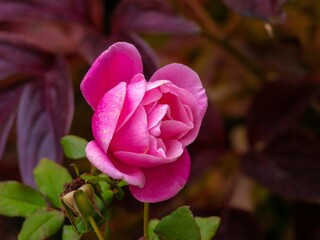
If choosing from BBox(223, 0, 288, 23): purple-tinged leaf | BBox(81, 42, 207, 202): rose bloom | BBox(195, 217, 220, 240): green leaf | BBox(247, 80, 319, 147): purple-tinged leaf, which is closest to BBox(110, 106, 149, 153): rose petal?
BBox(81, 42, 207, 202): rose bloom

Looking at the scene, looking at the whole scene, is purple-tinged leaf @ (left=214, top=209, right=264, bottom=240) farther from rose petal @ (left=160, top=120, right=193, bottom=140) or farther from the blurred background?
rose petal @ (left=160, top=120, right=193, bottom=140)

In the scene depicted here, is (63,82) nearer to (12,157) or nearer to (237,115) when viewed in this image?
(12,157)

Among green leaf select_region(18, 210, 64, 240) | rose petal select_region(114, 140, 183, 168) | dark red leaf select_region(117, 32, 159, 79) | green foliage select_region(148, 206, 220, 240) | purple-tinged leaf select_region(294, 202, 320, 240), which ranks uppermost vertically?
rose petal select_region(114, 140, 183, 168)

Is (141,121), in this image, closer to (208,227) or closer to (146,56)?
(208,227)

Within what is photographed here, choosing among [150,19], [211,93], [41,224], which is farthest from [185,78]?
[211,93]

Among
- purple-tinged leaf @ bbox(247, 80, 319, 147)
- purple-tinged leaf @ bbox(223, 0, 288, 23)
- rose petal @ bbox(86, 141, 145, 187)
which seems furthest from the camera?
purple-tinged leaf @ bbox(247, 80, 319, 147)

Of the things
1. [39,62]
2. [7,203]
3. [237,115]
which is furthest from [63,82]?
[237,115]


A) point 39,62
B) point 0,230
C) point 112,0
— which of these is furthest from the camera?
point 112,0
